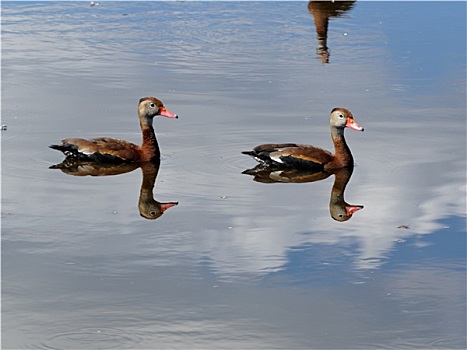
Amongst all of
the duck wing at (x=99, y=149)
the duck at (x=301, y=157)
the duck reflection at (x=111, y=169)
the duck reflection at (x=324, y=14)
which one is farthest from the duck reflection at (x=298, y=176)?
the duck reflection at (x=324, y=14)

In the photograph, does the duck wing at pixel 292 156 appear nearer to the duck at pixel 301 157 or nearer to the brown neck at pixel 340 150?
the duck at pixel 301 157

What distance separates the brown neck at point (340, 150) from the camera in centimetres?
1402

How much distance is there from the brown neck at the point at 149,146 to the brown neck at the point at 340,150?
2.03 m

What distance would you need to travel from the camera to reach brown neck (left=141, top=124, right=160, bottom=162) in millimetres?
14203

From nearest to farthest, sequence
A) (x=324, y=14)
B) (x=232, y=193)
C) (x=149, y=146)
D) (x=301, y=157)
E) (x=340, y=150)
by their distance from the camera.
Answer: (x=232, y=193) < (x=301, y=157) < (x=340, y=150) < (x=149, y=146) < (x=324, y=14)

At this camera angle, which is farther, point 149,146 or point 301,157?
point 149,146

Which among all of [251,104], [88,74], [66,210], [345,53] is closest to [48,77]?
[88,74]

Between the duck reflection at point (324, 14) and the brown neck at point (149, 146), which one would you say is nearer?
the brown neck at point (149, 146)

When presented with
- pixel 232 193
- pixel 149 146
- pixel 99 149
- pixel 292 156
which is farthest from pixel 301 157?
pixel 99 149

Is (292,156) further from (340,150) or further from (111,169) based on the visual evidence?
(111,169)

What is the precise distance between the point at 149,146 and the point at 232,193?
5.79 ft

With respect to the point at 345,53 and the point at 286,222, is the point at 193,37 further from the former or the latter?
the point at 286,222

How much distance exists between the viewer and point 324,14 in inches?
922

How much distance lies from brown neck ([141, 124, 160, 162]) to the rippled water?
0.18 meters
